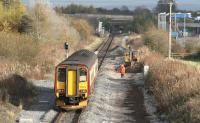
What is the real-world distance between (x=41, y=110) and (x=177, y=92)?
20.8 ft

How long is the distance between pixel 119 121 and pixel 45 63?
22690mm

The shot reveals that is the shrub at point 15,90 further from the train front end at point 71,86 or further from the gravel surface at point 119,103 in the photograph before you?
the gravel surface at point 119,103

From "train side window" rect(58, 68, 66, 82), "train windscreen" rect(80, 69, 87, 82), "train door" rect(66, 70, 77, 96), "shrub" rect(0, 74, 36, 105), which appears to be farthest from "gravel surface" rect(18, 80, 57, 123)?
"train windscreen" rect(80, 69, 87, 82)

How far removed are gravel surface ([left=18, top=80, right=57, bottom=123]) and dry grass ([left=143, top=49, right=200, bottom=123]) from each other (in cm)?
503

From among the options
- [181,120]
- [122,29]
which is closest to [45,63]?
[181,120]

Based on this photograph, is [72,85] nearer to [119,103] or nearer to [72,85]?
[72,85]

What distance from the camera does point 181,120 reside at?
61.1 feet

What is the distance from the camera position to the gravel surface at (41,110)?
21.2m

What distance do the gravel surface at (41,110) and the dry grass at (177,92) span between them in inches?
198

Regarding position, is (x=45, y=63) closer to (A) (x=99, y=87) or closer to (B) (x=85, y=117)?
(A) (x=99, y=87)

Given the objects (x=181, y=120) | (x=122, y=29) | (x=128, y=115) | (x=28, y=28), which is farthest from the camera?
(x=122, y=29)

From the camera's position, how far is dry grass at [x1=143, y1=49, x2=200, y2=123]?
61.4ft

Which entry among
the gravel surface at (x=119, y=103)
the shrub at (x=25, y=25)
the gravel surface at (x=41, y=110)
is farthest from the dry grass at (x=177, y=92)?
the shrub at (x=25, y=25)

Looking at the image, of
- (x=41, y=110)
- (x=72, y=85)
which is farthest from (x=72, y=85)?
(x=41, y=110)
